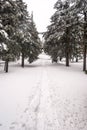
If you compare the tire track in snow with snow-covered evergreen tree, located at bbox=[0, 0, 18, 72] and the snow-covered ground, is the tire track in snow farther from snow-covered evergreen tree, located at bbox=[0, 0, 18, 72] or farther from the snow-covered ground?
snow-covered evergreen tree, located at bbox=[0, 0, 18, 72]

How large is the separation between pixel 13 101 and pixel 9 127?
2.34 m

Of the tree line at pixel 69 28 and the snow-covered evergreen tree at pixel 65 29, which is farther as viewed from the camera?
the snow-covered evergreen tree at pixel 65 29

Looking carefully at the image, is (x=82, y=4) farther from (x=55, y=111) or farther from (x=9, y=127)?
(x=9, y=127)

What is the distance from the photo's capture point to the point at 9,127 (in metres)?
4.87

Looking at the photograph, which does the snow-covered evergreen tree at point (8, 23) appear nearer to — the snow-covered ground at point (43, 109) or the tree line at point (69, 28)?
the tree line at point (69, 28)

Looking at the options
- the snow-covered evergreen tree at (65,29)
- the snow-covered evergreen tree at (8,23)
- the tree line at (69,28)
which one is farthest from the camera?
the snow-covered evergreen tree at (65,29)

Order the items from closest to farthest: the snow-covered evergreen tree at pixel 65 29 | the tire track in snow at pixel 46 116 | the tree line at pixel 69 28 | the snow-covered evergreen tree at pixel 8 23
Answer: the tire track in snow at pixel 46 116 < the snow-covered evergreen tree at pixel 8 23 < the tree line at pixel 69 28 < the snow-covered evergreen tree at pixel 65 29

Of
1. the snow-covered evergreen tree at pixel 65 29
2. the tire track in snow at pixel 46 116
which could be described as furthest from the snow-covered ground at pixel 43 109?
the snow-covered evergreen tree at pixel 65 29

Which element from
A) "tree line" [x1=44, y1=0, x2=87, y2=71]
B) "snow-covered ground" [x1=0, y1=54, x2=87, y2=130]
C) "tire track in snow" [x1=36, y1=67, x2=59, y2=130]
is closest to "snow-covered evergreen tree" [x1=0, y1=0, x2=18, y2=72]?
"tree line" [x1=44, y1=0, x2=87, y2=71]

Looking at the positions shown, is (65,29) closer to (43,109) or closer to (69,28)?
(69,28)

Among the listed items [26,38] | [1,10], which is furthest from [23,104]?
[26,38]

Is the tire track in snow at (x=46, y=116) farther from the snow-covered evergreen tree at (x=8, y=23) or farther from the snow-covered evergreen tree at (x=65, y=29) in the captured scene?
the snow-covered evergreen tree at (x=65, y=29)

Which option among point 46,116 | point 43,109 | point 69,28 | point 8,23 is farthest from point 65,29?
point 46,116

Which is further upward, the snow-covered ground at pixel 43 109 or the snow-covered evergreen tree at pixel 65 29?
the snow-covered evergreen tree at pixel 65 29
